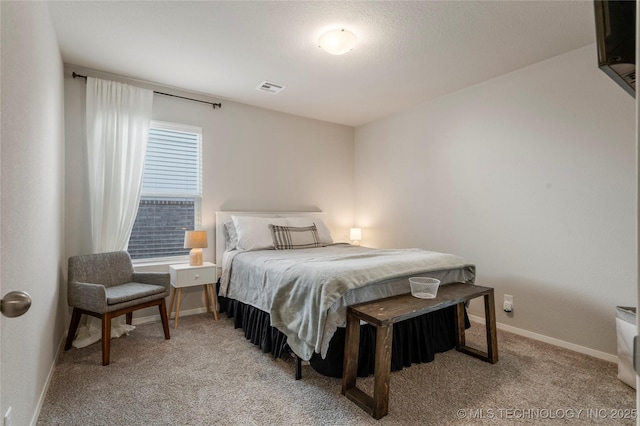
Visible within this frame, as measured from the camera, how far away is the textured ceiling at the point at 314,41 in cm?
212

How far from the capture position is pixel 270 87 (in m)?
3.39

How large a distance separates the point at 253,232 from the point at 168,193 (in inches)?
39.9

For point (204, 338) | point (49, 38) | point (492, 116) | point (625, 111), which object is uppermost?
point (49, 38)

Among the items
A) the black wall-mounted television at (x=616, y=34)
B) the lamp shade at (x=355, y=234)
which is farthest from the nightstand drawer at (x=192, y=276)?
the black wall-mounted television at (x=616, y=34)

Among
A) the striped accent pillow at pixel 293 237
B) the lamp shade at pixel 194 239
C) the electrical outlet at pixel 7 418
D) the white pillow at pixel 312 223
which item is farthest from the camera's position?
the white pillow at pixel 312 223

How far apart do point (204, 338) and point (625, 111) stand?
3.82 m

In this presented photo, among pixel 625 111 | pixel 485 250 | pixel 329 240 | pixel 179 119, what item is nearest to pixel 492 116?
pixel 625 111

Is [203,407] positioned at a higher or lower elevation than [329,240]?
lower

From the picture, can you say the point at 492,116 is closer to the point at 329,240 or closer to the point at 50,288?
the point at 329,240

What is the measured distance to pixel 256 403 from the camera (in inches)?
73.4

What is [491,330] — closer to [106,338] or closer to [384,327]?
[384,327]

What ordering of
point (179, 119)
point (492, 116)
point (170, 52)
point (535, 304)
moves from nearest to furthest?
point (170, 52) → point (535, 304) → point (492, 116) → point (179, 119)

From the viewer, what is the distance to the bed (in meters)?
1.96

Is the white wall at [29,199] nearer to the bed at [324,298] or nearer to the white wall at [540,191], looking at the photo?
the bed at [324,298]
